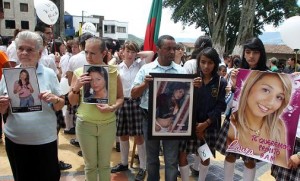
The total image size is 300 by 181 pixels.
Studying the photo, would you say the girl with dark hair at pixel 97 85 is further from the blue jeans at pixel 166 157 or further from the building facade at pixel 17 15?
the building facade at pixel 17 15

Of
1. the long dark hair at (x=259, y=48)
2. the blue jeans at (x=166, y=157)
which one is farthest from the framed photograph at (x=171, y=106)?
the long dark hair at (x=259, y=48)

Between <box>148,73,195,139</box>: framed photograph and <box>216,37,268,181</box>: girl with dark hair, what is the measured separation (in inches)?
21.8

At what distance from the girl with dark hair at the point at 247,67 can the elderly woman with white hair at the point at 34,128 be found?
1857 millimetres

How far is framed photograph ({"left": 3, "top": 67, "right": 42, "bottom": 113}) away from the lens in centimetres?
223

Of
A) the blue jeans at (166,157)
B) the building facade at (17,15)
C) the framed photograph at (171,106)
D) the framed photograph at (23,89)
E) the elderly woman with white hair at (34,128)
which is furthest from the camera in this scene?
the building facade at (17,15)

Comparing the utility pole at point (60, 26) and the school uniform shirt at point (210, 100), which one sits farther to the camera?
the utility pole at point (60, 26)

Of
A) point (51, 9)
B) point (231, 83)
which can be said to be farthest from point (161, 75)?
point (51, 9)

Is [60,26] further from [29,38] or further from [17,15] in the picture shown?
[29,38]

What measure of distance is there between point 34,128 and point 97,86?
67 centimetres

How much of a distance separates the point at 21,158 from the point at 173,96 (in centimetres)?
152

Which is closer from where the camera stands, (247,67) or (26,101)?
(26,101)

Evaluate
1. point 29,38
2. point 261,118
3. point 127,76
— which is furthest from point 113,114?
point 261,118

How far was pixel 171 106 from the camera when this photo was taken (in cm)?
293

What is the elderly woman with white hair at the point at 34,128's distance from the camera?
2.34 metres
